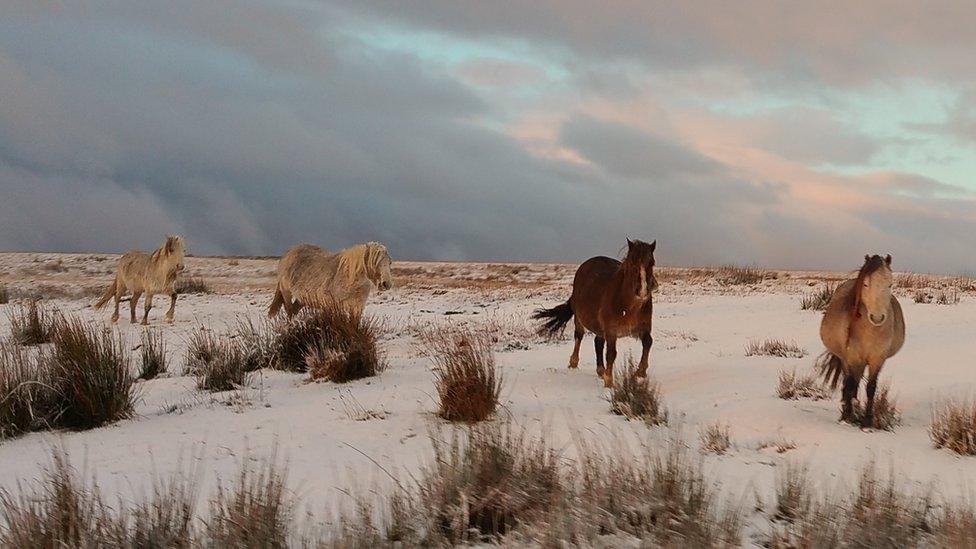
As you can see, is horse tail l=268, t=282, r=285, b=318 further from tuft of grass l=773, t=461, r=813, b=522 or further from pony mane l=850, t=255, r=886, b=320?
tuft of grass l=773, t=461, r=813, b=522

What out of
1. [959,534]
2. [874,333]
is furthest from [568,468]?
[874,333]

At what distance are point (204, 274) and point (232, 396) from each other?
32140 millimetres

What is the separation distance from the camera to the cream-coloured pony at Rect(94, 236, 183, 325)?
52.6 ft

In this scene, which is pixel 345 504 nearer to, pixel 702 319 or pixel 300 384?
pixel 300 384

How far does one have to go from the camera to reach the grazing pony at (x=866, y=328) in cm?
538

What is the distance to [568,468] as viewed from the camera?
4.07 metres

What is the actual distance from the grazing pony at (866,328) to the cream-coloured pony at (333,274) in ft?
23.5

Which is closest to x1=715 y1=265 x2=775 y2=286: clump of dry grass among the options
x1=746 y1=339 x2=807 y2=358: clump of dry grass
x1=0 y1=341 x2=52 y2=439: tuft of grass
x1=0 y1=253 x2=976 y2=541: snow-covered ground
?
x1=0 y1=253 x2=976 y2=541: snow-covered ground

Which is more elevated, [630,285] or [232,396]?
[630,285]

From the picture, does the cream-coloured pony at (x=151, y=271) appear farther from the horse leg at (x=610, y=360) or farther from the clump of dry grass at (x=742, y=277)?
the clump of dry grass at (x=742, y=277)

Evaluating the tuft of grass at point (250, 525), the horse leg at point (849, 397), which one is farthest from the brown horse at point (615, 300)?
the tuft of grass at point (250, 525)

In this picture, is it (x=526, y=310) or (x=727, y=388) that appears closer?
(x=727, y=388)

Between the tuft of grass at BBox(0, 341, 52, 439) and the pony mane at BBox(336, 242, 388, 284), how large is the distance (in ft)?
20.9

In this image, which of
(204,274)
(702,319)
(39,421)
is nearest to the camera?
(39,421)
